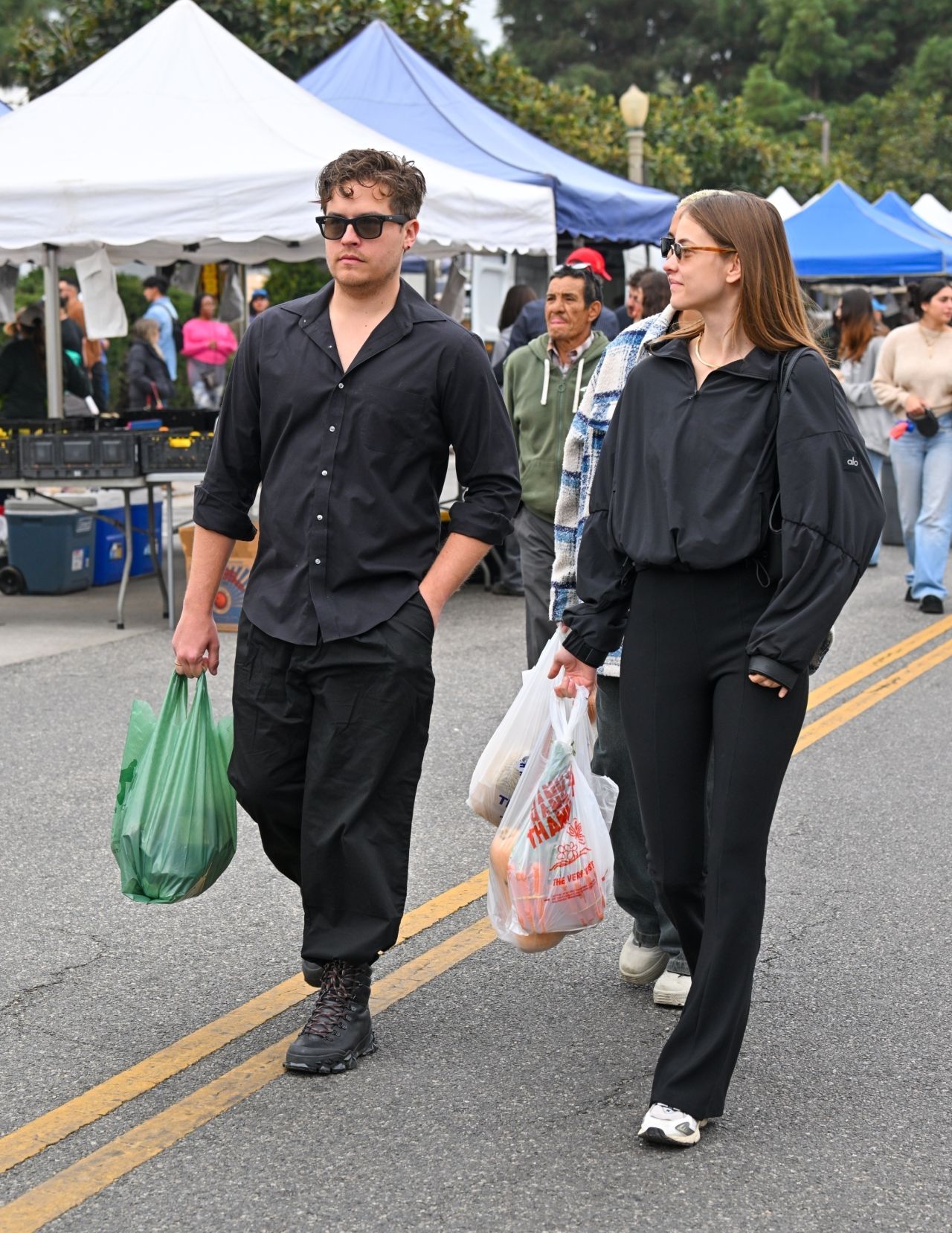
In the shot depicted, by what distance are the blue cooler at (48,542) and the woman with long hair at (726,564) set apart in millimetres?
8135

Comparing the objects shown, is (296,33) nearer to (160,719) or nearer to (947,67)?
(160,719)

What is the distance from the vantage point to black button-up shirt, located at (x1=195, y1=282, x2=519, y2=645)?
3805 millimetres

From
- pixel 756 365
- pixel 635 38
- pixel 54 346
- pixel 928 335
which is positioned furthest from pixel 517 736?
pixel 635 38

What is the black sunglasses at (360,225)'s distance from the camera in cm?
376

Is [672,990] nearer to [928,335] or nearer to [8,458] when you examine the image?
[8,458]

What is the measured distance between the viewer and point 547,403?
679 cm

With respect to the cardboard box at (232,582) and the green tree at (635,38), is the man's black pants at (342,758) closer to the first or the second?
the cardboard box at (232,582)

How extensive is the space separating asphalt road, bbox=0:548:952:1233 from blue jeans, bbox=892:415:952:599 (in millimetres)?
4301

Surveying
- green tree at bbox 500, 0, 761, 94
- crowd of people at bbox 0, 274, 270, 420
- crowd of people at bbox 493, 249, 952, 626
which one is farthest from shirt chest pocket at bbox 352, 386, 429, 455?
green tree at bbox 500, 0, 761, 94

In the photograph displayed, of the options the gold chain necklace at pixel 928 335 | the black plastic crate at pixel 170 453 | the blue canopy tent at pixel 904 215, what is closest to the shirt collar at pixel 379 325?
the black plastic crate at pixel 170 453

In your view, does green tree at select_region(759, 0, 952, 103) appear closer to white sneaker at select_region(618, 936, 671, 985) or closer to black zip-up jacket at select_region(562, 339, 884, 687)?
white sneaker at select_region(618, 936, 671, 985)

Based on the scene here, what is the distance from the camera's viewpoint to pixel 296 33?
19625 millimetres

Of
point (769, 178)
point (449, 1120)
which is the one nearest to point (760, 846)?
point (449, 1120)

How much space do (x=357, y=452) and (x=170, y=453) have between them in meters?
6.29
